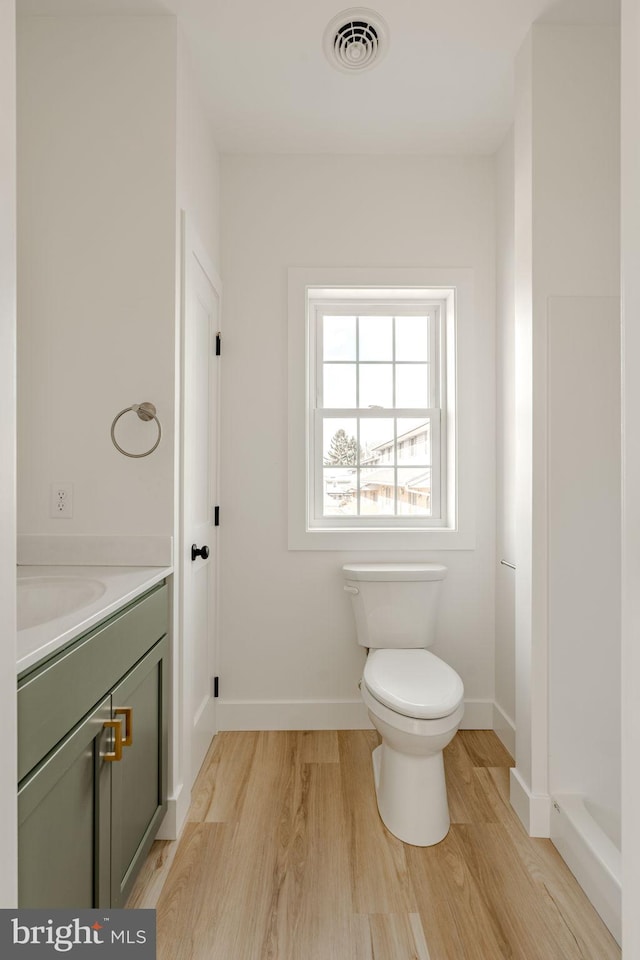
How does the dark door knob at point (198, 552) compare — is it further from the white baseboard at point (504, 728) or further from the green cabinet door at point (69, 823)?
the white baseboard at point (504, 728)

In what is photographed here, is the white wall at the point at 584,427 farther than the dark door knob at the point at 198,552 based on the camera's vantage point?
No

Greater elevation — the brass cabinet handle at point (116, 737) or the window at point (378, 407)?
the window at point (378, 407)

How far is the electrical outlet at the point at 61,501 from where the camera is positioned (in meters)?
1.84

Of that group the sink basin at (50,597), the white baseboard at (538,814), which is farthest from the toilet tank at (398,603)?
the sink basin at (50,597)

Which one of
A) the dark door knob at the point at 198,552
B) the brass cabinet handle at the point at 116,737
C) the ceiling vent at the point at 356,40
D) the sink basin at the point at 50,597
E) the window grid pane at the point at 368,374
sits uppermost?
the ceiling vent at the point at 356,40

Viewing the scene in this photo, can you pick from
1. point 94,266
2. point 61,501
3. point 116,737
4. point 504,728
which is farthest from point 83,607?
point 504,728

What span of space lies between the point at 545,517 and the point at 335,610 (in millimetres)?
1117

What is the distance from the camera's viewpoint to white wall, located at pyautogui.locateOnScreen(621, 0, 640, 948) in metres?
0.85

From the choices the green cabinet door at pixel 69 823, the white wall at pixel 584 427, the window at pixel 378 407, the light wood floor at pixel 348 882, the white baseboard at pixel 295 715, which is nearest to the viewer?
the green cabinet door at pixel 69 823

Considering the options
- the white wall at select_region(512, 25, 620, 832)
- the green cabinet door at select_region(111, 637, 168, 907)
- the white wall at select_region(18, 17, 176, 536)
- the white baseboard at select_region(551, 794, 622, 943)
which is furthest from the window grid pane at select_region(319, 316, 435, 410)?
the white baseboard at select_region(551, 794, 622, 943)

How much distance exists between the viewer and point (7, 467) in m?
0.77

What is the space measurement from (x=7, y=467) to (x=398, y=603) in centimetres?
193

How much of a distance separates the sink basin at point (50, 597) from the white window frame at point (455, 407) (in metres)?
1.21

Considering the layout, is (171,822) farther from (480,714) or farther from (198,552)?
(480,714)
